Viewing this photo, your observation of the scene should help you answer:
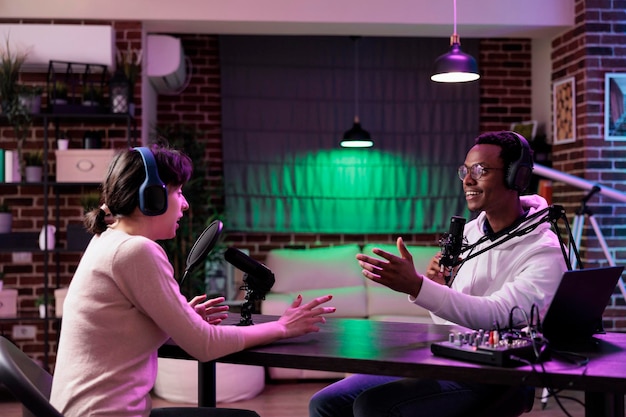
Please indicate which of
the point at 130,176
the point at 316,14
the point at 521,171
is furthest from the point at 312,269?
the point at 130,176

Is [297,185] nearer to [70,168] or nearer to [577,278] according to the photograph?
[70,168]

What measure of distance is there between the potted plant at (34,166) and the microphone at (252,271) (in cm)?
310

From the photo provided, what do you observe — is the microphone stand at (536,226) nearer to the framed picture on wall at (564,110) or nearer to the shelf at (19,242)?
the framed picture on wall at (564,110)

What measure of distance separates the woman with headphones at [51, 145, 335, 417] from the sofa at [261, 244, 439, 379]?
3511mm

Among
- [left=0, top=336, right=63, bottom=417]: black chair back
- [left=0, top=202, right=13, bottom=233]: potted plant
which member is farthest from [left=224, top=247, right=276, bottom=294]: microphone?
[left=0, top=202, right=13, bottom=233]: potted plant

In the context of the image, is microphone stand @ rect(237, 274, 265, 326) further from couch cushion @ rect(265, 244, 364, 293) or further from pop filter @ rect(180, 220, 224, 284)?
couch cushion @ rect(265, 244, 364, 293)

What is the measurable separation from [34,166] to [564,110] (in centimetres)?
367

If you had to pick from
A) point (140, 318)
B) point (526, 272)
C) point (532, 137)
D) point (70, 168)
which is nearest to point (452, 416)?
point (526, 272)

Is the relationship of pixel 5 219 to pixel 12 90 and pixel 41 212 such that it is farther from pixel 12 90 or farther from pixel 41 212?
pixel 12 90

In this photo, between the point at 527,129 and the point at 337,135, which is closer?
the point at 527,129

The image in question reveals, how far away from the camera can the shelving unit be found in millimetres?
4805

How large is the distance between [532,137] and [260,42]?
2.26 metres

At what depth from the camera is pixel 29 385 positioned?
1603mm

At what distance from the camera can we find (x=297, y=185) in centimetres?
610
